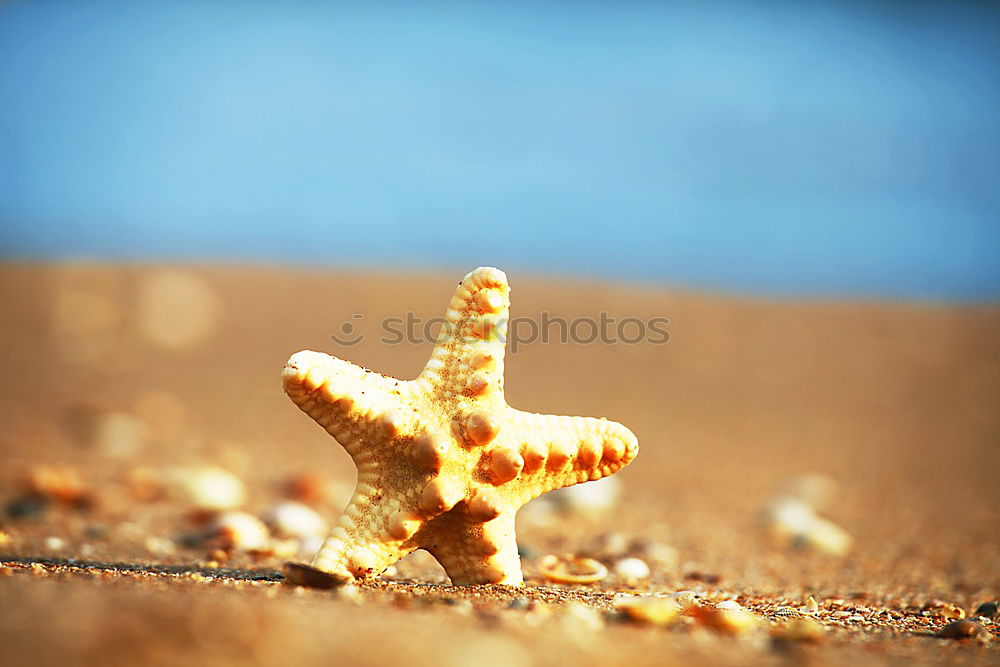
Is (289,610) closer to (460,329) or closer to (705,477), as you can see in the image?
(460,329)

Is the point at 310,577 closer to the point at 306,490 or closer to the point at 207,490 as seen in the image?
the point at 207,490

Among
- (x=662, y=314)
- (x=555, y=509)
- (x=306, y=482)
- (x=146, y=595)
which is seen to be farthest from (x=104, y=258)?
(x=146, y=595)

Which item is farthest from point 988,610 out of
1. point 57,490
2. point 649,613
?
point 57,490

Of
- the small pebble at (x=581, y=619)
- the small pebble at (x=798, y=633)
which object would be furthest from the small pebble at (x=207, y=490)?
the small pebble at (x=798, y=633)

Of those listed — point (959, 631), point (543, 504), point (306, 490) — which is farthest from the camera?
point (306, 490)

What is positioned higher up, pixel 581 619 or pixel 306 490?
pixel 581 619

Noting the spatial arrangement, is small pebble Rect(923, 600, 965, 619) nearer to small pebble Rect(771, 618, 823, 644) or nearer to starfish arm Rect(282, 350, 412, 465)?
small pebble Rect(771, 618, 823, 644)
